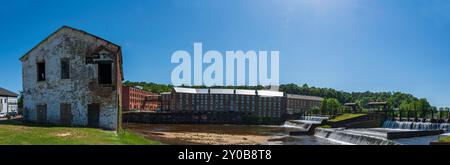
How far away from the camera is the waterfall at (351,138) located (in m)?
27.8

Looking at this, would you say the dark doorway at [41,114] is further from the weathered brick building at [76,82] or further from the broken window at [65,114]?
the broken window at [65,114]

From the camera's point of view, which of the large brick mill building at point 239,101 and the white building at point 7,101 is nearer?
the white building at point 7,101

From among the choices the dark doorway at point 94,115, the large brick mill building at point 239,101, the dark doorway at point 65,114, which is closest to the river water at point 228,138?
the dark doorway at point 94,115

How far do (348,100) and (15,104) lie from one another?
161307 mm

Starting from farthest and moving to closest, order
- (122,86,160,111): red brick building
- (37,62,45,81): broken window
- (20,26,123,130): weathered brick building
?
1. (122,86,160,111): red brick building
2. (37,62,45,81): broken window
3. (20,26,123,130): weathered brick building

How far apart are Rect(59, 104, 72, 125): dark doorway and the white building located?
4556 centimetres

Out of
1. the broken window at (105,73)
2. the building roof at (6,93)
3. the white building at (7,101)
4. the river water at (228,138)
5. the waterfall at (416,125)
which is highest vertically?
the broken window at (105,73)

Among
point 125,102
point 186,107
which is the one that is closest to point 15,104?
point 125,102

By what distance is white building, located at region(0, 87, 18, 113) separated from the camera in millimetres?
60194

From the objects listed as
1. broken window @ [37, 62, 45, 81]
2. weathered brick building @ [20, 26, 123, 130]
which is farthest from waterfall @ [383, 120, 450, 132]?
broken window @ [37, 62, 45, 81]

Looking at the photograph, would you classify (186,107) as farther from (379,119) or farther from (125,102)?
(379,119)

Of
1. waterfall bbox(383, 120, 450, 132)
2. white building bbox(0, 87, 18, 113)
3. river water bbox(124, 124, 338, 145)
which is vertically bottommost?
river water bbox(124, 124, 338, 145)

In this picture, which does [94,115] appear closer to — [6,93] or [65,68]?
[65,68]

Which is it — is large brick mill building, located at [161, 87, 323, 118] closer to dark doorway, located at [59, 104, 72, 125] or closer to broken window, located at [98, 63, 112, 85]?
broken window, located at [98, 63, 112, 85]
